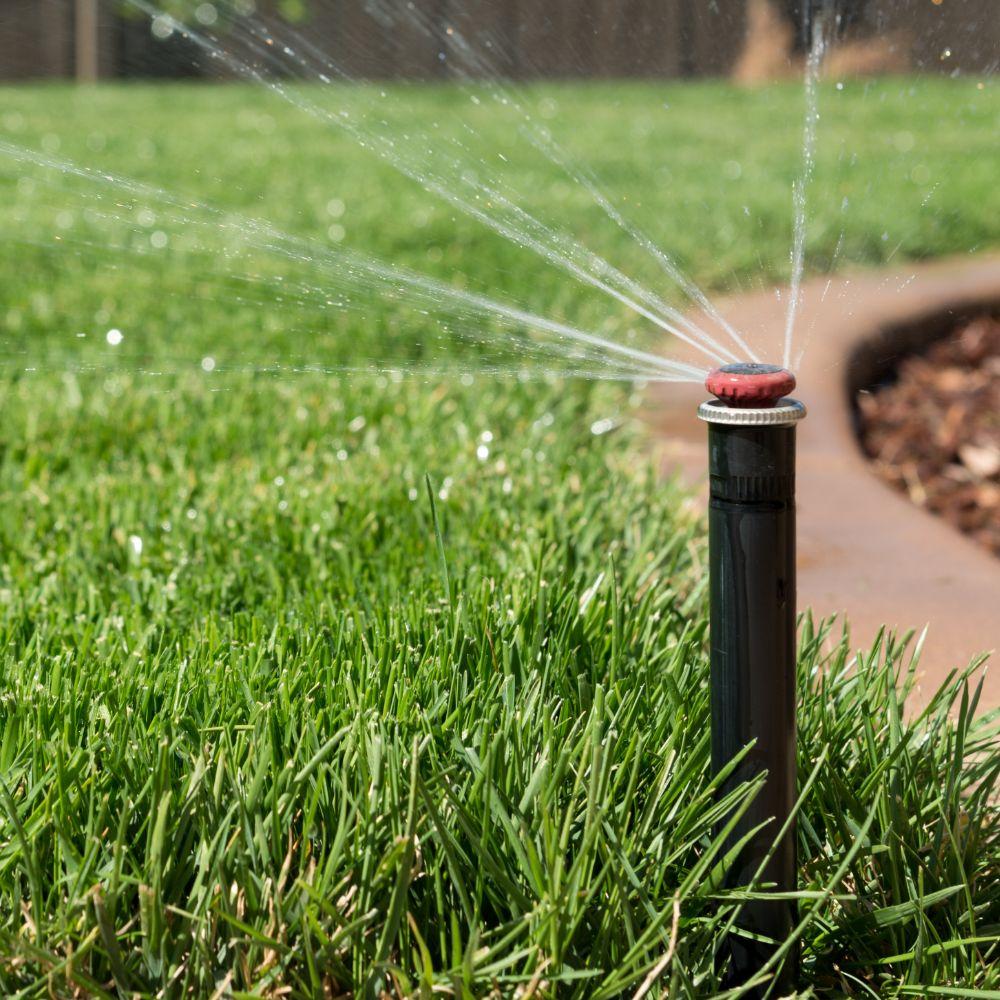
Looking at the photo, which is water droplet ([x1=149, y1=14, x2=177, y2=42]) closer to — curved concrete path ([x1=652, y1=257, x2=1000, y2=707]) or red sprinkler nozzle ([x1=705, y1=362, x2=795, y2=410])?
curved concrete path ([x1=652, y1=257, x2=1000, y2=707])

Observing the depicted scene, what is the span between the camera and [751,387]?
1.33 meters

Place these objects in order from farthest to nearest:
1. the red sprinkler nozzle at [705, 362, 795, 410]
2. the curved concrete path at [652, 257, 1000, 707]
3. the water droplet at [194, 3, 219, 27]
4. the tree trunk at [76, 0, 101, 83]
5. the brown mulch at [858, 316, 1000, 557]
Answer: the water droplet at [194, 3, 219, 27]
the tree trunk at [76, 0, 101, 83]
the brown mulch at [858, 316, 1000, 557]
the curved concrete path at [652, 257, 1000, 707]
the red sprinkler nozzle at [705, 362, 795, 410]

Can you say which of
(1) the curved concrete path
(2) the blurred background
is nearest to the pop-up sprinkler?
(1) the curved concrete path

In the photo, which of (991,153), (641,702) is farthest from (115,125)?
(641,702)

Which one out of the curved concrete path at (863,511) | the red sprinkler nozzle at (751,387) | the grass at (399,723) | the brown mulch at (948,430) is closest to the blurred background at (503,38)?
the curved concrete path at (863,511)

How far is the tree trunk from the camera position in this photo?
16000mm

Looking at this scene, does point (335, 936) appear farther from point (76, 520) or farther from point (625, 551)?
point (76, 520)

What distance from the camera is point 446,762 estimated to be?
1.58m

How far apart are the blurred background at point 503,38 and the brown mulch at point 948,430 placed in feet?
33.6

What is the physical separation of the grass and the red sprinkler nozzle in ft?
1.29

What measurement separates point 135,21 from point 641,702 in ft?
58.5

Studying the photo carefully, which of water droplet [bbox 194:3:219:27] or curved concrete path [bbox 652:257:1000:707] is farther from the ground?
water droplet [bbox 194:3:219:27]

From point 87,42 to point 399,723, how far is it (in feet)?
52.9

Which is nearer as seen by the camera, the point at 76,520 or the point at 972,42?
the point at 76,520
